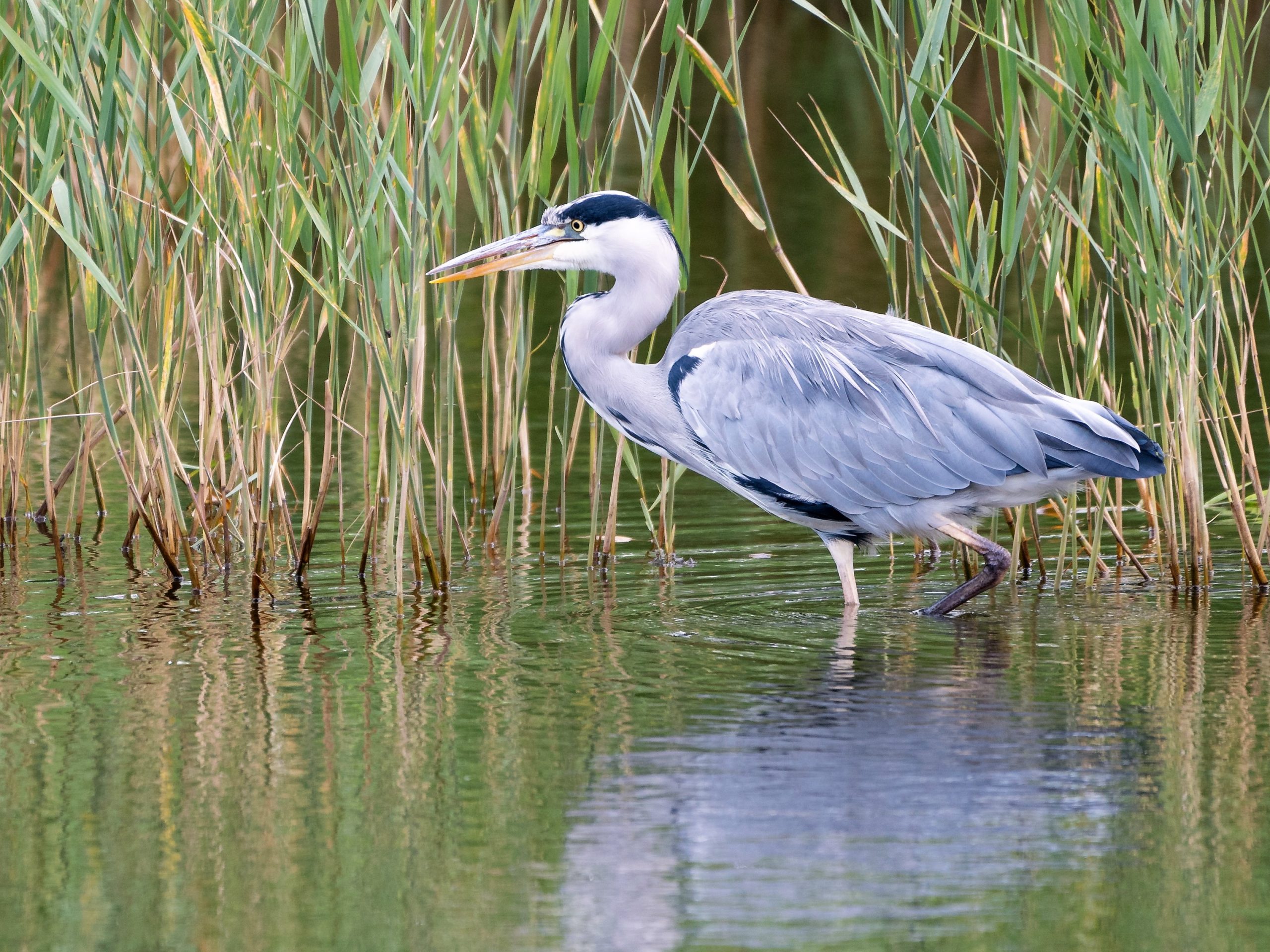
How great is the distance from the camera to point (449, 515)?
6.54m

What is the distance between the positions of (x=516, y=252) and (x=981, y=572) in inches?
74.7

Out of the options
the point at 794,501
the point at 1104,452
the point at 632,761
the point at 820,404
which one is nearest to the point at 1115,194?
the point at 1104,452

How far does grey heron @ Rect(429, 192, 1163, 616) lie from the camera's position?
18.7ft

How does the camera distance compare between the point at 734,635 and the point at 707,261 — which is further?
the point at 707,261

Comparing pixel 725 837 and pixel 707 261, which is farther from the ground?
pixel 707 261

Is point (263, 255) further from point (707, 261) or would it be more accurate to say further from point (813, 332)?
point (707, 261)

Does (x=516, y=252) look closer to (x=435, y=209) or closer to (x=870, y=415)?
(x=435, y=209)

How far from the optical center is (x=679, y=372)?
6.14 metres

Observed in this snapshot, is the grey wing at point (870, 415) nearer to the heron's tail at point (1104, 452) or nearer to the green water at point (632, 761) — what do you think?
the heron's tail at point (1104, 452)

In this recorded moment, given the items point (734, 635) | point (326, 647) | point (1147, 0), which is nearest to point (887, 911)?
point (734, 635)

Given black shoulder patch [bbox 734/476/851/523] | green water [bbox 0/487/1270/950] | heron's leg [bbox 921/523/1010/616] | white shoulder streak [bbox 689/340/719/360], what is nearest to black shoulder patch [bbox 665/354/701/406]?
white shoulder streak [bbox 689/340/719/360]

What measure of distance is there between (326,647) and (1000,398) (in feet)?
7.43

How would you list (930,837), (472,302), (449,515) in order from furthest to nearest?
(472,302) → (449,515) → (930,837)

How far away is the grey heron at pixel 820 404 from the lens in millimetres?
5703
